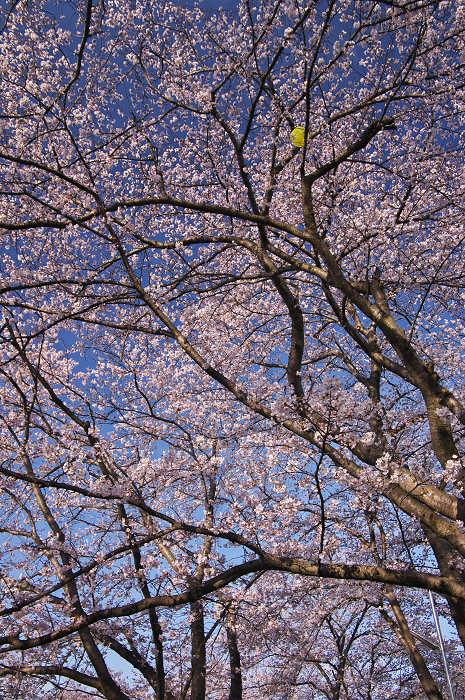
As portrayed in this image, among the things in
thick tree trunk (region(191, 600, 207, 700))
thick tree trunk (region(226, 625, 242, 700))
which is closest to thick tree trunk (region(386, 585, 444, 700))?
thick tree trunk (region(226, 625, 242, 700))

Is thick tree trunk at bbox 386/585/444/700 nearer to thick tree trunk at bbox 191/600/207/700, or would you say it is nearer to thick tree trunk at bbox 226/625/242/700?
thick tree trunk at bbox 226/625/242/700

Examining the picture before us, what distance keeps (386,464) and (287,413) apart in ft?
3.40

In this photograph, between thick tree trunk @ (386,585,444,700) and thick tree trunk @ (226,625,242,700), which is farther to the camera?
thick tree trunk @ (226,625,242,700)

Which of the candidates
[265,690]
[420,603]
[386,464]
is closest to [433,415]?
[386,464]

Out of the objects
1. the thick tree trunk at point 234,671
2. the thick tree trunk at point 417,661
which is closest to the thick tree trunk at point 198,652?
the thick tree trunk at point 234,671

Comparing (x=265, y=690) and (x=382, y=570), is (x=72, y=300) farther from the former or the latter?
(x=265, y=690)

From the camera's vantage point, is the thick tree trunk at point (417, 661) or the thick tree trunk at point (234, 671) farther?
the thick tree trunk at point (234, 671)

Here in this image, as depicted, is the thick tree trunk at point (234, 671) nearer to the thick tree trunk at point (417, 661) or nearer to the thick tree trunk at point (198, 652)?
the thick tree trunk at point (198, 652)

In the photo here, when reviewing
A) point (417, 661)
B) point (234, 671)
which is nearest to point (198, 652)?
point (234, 671)

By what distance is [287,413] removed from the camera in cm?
366

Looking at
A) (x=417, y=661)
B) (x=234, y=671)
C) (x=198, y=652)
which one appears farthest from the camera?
(x=234, y=671)

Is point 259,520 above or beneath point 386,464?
above

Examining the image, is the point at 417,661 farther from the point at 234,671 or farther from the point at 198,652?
the point at 198,652

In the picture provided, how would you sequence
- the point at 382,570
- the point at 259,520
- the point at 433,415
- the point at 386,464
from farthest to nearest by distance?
the point at 259,520 < the point at 433,415 < the point at 386,464 < the point at 382,570
